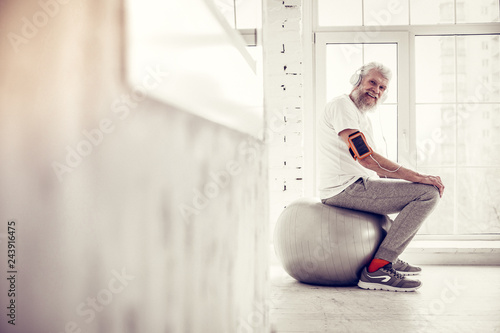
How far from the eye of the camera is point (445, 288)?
2.56 metres

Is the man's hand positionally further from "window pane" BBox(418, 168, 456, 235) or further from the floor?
"window pane" BBox(418, 168, 456, 235)

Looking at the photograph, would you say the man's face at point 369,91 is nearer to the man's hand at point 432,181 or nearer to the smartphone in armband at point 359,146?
the smartphone in armband at point 359,146

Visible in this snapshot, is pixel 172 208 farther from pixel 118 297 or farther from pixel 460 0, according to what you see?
pixel 460 0

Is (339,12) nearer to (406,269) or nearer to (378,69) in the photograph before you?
(378,69)

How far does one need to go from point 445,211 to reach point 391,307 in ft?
5.91

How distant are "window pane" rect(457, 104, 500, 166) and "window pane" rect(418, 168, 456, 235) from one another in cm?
21

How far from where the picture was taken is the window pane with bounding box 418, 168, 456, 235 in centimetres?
366

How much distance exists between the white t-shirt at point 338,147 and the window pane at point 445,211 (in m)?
1.17

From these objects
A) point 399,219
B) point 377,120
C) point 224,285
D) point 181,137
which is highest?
point 377,120

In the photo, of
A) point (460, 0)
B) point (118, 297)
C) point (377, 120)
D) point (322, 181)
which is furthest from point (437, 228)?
point (118, 297)

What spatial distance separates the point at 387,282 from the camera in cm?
247

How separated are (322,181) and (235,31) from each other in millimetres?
2352

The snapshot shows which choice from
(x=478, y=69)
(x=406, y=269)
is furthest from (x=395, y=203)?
(x=478, y=69)

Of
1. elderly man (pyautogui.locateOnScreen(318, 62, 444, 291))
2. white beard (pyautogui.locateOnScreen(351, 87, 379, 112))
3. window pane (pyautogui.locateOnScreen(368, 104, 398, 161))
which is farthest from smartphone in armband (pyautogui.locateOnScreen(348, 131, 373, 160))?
window pane (pyautogui.locateOnScreen(368, 104, 398, 161))
